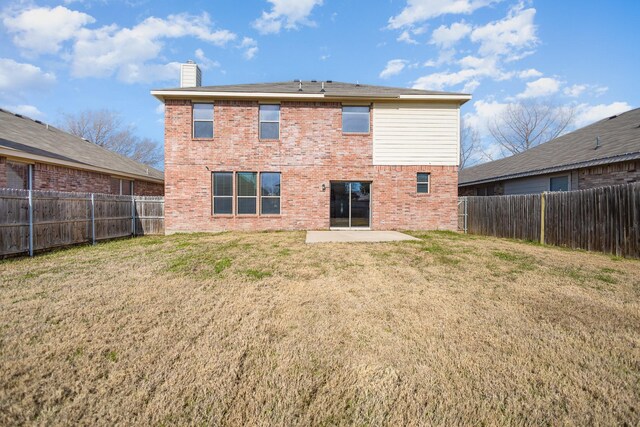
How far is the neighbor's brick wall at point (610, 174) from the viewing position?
929 cm

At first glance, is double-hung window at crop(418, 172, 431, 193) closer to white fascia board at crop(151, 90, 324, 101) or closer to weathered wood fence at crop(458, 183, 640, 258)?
weathered wood fence at crop(458, 183, 640, 258)

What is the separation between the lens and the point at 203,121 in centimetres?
1156

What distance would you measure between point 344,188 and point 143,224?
8.68 meters

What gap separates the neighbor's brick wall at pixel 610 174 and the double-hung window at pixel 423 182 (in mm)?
5844

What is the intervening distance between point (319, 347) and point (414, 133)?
11.2 metres

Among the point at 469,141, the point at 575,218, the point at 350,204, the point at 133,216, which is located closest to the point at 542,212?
the point at 575,218

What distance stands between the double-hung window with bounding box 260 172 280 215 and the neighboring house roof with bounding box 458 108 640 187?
11632mm

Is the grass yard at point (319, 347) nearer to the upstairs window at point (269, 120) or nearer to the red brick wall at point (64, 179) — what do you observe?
the upstairs window at point (269, 120)

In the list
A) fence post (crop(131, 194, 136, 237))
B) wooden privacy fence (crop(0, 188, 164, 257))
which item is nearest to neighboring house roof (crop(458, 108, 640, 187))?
wooden privacy fence (crop(0, 188, 164, 257))

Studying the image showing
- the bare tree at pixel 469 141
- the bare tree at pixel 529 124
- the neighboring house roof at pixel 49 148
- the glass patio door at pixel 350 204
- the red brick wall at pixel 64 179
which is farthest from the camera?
the bare tree at pixel 469 141

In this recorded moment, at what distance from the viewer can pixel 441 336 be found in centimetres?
293

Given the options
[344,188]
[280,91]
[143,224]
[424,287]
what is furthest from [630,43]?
[143,224]

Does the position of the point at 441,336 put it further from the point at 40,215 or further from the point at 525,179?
the point at 525,179

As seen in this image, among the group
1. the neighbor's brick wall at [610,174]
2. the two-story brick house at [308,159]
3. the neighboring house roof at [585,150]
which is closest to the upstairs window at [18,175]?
the two-story brick house at [308,159]
